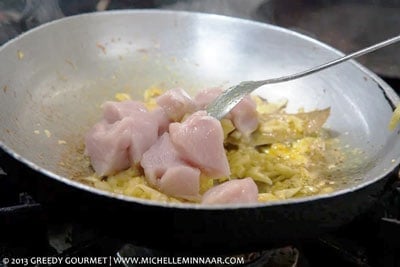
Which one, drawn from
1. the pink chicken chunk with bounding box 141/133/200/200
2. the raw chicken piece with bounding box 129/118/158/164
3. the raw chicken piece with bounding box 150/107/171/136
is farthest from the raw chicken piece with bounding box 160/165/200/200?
the raw chicken piece with bounding box 150/107/171/136

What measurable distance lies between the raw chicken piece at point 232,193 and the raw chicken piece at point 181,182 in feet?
0.14

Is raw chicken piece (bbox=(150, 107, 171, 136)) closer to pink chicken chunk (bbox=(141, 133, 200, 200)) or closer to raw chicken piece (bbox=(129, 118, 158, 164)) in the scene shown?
raw chicken piece (bbox=(129, 118, 158, 164))

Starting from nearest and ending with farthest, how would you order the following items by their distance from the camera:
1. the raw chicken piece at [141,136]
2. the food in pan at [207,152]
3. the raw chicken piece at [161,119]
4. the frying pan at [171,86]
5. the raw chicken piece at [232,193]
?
the frying pan at [171,86], the raw chicken piece at [232,193], the food in pan at [207,152], the raw chicken piece at [141,136], the raw chicken piece at [161,119]

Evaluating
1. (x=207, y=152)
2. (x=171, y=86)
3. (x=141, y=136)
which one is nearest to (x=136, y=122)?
(x=141, y=136)

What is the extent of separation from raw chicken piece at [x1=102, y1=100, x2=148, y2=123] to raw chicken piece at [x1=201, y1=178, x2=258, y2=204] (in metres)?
0.39

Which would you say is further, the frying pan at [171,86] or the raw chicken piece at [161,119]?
the raw chicken piece at [161,119]

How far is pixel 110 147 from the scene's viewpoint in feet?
5.07

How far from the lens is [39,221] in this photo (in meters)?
1.45

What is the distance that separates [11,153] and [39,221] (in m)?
0.29

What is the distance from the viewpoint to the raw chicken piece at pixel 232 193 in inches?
53.1

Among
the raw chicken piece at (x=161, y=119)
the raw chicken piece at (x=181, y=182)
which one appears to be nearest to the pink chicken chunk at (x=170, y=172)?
the raw chicken piece at (x=181, y=182)

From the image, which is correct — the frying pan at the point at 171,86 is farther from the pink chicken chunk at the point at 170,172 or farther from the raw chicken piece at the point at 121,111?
the pink chicken chunk at the point at 170,172

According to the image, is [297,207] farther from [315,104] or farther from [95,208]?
[315,104]

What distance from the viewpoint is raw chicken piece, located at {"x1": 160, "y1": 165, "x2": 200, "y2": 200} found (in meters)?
1.43
